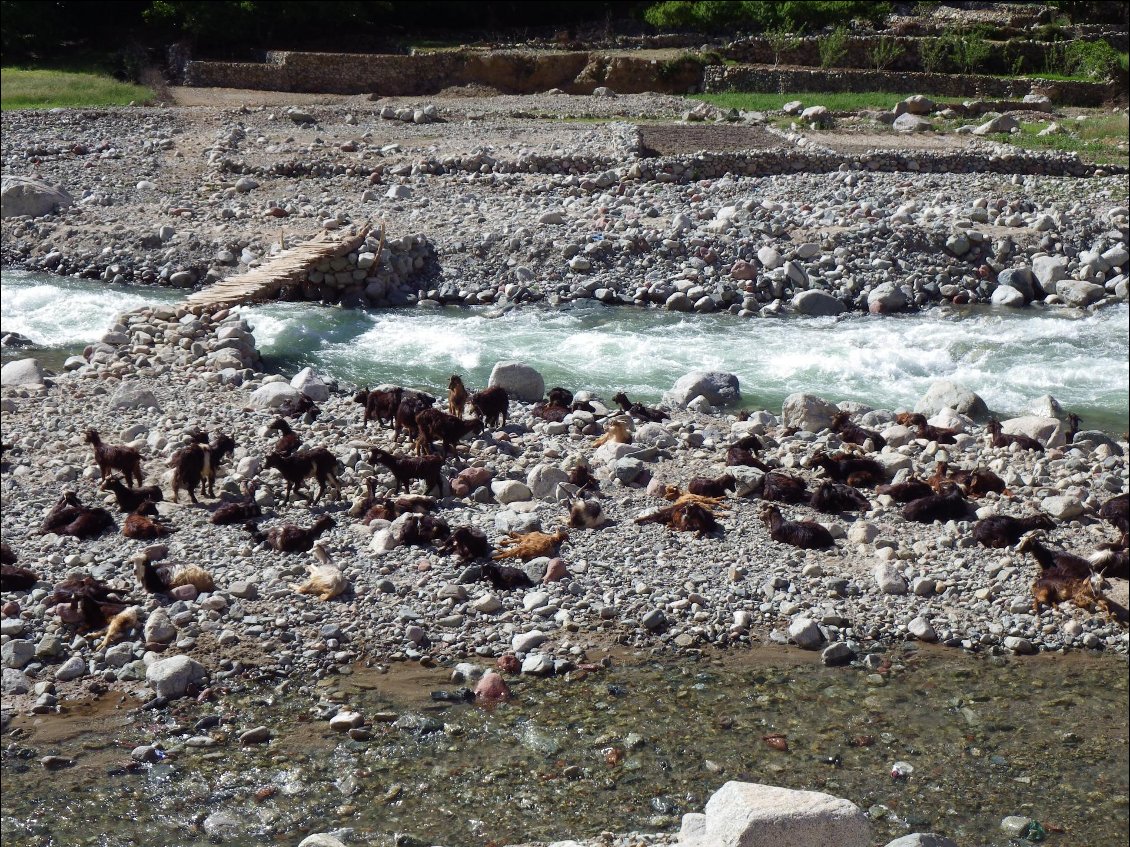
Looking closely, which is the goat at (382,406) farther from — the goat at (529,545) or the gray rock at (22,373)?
the gray rock at (22,373)

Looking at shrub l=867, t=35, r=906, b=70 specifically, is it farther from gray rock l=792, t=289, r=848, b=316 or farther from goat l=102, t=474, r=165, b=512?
goat l=102, t=474, r=165, b=512

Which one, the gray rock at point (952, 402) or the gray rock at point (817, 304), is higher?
the gray rock at point (817, 304)

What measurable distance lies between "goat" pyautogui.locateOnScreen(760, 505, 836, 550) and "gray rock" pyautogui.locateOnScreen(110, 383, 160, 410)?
6319 mm

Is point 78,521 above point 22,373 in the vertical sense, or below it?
below

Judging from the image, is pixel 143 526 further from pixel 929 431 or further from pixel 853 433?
pixel 929 431

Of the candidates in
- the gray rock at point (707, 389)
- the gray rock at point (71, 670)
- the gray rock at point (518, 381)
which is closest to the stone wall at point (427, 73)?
the gray rock at point (707, 389)

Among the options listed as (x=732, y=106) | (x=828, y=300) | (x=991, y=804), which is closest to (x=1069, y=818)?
(x=991, y=804)

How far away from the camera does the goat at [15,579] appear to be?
8773 mm

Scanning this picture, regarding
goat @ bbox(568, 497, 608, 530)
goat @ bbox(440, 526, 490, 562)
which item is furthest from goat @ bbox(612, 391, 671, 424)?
goat @ bbox(440, 526, 490, 562)

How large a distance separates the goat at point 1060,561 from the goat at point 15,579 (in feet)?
23.7

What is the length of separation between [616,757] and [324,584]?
265 cm

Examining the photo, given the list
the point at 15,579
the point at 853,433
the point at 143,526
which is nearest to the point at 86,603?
the point at 15,579

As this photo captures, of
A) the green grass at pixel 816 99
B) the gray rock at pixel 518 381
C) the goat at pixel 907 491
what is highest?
the green grass at pixel 816 99

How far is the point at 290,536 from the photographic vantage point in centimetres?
928
